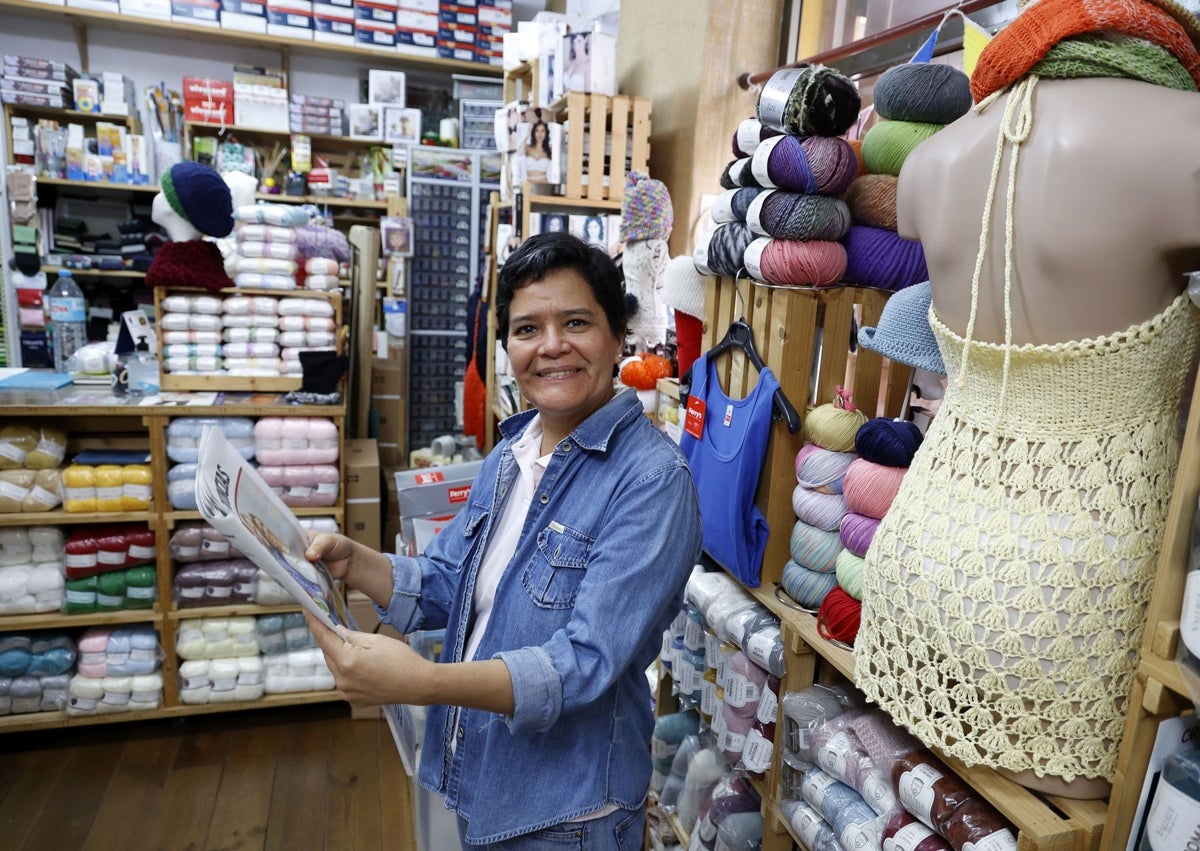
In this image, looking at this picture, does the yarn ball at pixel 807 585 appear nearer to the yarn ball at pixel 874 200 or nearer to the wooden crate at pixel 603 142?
the yarn ball at pixel 874 200

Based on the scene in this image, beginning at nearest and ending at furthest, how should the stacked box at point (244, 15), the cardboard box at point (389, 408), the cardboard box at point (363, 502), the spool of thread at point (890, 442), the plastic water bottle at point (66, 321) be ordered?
→ the spool of thread at point (890, 442) → the cardboard box at point (363, 502) → the plastic water bottle at point (66, 321) → the cardboard box at point (389, 408) → the stacked box at point (244, 15)

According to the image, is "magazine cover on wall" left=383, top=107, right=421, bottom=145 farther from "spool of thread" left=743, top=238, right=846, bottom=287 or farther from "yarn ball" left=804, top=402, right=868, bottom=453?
"yarn ball" left=804, top=402, right=868, bottom=453

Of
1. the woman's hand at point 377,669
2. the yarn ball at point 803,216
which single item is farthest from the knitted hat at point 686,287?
the woman's hand at point 377,669

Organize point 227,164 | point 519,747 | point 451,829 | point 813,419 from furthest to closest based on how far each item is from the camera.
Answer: point 227,164, point 451,829, point 813,419, point 519,747

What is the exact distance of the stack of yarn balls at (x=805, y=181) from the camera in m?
1.40

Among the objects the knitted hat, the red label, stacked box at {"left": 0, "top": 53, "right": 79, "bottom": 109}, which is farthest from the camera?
stacked box at {"left": 0, "top": 53, "right": 79, "bottom": 109}

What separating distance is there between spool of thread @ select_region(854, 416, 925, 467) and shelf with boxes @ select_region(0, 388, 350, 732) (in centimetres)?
191

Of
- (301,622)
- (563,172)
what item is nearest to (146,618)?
(301,622)

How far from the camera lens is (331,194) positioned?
5699 mm

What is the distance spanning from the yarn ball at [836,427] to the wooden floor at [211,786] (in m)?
1.74

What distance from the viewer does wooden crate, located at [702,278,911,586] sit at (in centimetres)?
149

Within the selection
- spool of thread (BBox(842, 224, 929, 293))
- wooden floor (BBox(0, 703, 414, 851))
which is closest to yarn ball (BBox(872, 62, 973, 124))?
spool of thread (BBox(842, 224, 929, 293))

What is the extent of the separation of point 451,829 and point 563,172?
7.65 ft

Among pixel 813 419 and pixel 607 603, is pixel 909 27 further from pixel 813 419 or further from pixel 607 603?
pixel 607 603
